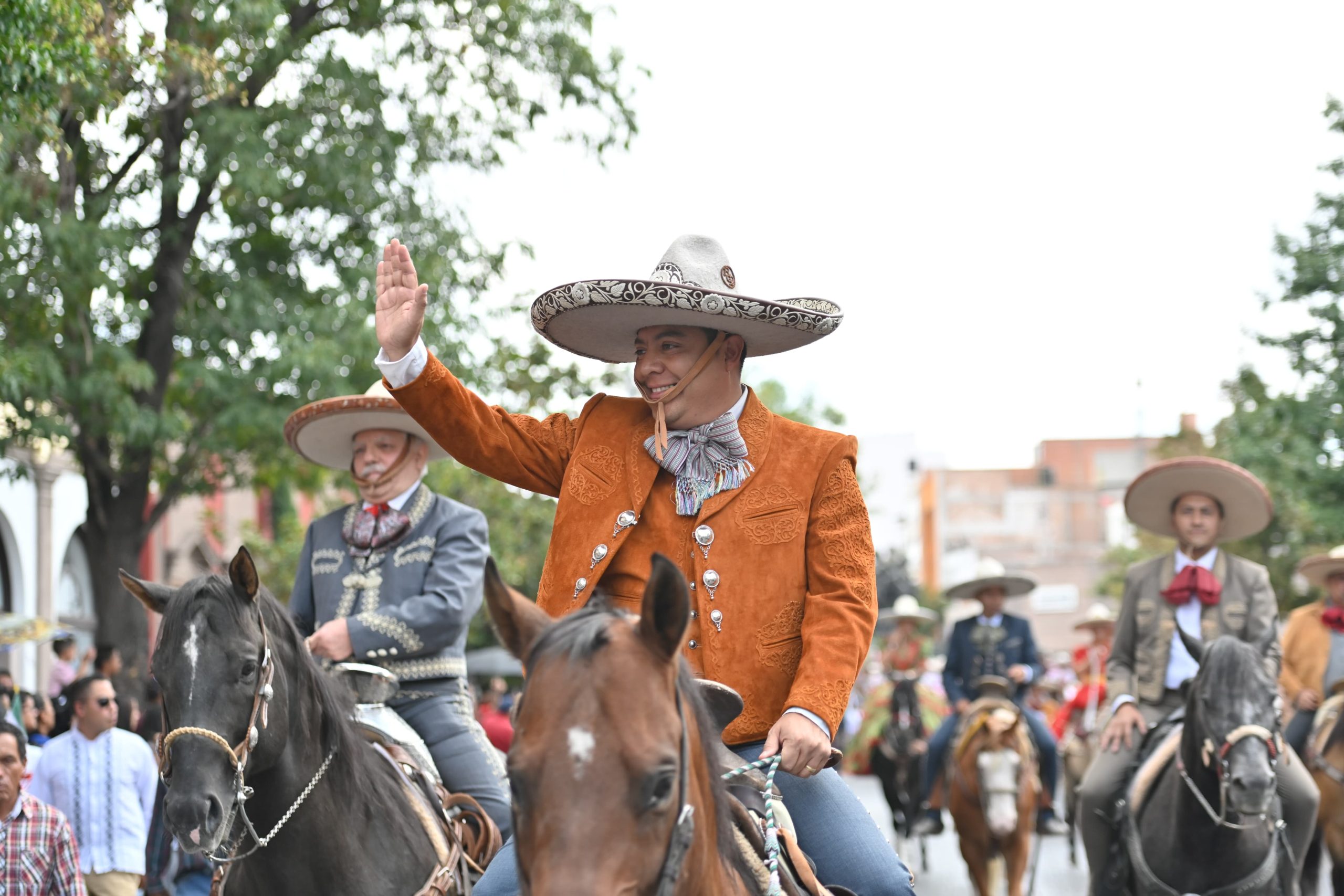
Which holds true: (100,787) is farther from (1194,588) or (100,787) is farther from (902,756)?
(902,756)

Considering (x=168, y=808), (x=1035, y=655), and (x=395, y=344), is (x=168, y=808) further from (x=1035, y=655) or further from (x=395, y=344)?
(x=1035, y=655)

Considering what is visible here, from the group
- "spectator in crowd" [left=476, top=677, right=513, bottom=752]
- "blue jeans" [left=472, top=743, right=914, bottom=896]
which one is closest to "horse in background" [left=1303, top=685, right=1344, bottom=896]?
"spectator in crowd" [left=476, top=677, right=513, bottom=752]

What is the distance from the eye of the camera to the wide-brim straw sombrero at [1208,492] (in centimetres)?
866

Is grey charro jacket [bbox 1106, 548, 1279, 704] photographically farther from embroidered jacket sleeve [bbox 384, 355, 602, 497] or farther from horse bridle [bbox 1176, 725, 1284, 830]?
embroidered jacket sleeve [bbox 384, 355, 602, 497]

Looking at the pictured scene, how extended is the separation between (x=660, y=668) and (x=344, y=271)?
1320 cm

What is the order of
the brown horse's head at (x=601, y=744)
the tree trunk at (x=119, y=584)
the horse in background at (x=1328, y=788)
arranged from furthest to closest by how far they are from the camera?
the tree trunk at (x=119, y=584)
the horse in background at (x=1328, y=788)
the brown horse's head at (x=601, y=744)

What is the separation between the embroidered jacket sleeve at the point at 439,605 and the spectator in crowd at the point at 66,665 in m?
8.01

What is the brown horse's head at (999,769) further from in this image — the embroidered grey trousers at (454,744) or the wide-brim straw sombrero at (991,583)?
the embroidered grey trousers at (454,744)

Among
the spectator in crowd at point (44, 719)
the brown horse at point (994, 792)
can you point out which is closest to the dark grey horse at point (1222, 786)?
the brown horse at point (994, 792)

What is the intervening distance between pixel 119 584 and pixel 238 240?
12.2 ft

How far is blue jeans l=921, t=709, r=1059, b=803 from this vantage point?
13.7 m

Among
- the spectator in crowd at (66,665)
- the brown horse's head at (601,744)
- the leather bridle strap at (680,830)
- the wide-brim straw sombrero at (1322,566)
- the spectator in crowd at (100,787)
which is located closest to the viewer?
the brown horse's head at (601,744)

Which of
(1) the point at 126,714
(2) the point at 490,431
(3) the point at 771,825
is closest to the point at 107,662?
(1) the point at 126,714

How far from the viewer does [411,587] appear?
6445 millimetres
